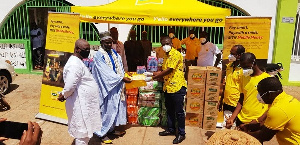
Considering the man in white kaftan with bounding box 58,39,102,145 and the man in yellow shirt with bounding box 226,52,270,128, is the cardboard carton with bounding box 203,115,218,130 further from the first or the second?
the man in white kaftan with bounding box 58,39,102,145

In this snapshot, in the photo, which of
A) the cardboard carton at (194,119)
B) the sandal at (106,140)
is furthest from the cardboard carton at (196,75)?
the sandal at (106,140)

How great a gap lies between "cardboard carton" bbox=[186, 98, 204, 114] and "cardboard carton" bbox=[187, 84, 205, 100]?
0.28ft

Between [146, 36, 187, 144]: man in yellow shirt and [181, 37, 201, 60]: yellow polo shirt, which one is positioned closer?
[146, 36, 187, 144]: man in yellow shirt

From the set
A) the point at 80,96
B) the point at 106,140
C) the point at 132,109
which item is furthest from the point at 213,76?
the point at 80,96

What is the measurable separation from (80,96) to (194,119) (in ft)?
9.08

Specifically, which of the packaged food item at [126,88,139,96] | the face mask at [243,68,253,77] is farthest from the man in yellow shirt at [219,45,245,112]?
the packaged food item at [126,88,139,96]

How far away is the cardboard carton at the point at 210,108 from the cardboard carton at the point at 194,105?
10 centimetres

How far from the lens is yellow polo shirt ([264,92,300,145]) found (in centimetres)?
245

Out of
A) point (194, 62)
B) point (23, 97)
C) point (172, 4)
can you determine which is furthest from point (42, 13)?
point (172, 4)

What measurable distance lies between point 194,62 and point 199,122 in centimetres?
299

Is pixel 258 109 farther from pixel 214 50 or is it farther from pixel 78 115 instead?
pixel 214 50

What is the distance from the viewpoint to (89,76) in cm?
401

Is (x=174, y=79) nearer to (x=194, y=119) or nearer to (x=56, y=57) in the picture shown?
(x=194, y=119)

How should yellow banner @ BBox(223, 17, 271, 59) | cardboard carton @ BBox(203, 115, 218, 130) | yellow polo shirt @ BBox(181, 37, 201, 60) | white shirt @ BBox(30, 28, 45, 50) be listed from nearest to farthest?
yellow banner @ BBox(223, 17, 271, 59)
cardboard carton @ BBox(203, 115, 218, 130)
yellow polo shirt @ BBox(181, 37, 201, 60)
white shirt @ BBox(30, 28, 45, 50)
